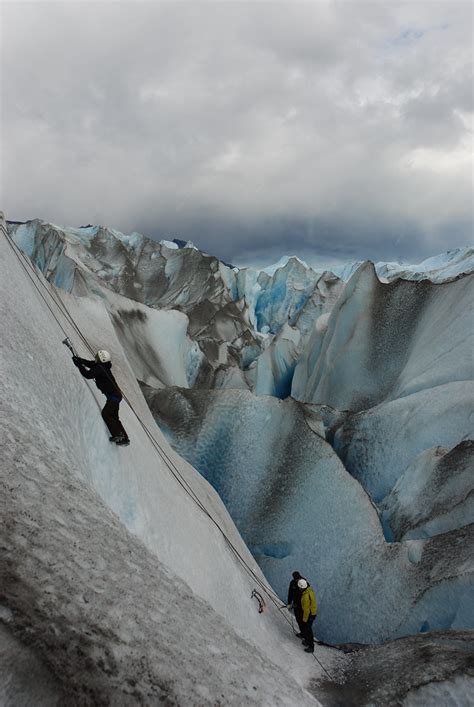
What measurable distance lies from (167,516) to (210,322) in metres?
25.9

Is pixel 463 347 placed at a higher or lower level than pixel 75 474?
higher

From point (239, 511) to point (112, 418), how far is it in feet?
18.7

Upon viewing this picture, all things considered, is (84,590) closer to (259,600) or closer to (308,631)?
(308,631)

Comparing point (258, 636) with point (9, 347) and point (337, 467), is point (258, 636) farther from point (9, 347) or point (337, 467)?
point (337, 467)

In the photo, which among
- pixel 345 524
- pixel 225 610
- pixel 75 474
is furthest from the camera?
pixel 345 524

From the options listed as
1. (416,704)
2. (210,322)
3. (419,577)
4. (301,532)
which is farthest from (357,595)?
(210,322)

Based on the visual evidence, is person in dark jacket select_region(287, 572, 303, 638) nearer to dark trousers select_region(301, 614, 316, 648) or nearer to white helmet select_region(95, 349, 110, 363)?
dark trousers select_region(301, 614, 316, 648)

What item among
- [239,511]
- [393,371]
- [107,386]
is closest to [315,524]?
[239,511]

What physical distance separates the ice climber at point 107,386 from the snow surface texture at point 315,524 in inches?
173

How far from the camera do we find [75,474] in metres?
2.47

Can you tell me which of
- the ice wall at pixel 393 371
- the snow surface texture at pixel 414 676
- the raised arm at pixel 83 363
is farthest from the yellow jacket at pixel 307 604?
the ice wall at pixel 393 371

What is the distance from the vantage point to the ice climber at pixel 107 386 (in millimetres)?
4141

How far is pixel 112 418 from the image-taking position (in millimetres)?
4293

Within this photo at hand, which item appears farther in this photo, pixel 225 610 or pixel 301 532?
pixel 301 532
